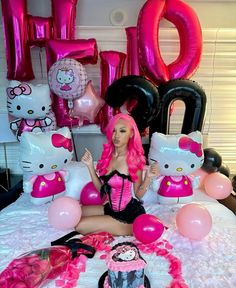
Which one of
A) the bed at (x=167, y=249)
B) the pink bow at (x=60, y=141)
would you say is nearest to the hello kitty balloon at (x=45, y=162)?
the pink bow at (x=60, y=141)

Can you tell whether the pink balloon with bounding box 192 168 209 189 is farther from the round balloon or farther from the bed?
the round balloon

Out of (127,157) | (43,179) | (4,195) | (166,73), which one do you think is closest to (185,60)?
(166,73)

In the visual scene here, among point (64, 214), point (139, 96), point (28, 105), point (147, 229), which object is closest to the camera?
point (147, 229)

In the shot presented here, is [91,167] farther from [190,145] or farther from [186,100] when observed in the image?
[186,100]

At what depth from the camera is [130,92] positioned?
2.04 metres

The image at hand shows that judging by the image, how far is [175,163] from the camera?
1909 mm

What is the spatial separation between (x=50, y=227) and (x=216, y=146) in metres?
1.67

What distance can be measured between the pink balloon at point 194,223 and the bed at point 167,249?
0.04 m

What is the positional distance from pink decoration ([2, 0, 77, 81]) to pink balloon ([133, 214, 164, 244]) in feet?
4.77

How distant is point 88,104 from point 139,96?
453 millimetres

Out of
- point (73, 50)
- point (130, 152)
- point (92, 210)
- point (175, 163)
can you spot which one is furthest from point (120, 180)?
point (73, 50)

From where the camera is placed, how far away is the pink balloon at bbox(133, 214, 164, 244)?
4.93 feet

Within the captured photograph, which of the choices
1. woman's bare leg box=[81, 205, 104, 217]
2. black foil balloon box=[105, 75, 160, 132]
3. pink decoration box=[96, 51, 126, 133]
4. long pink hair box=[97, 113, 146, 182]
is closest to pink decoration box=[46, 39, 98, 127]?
pink decoration box=[96, 51, 126, 133]

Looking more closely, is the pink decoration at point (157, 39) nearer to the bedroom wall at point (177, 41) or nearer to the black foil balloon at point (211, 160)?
the bedroom wall at point (177, 41)
